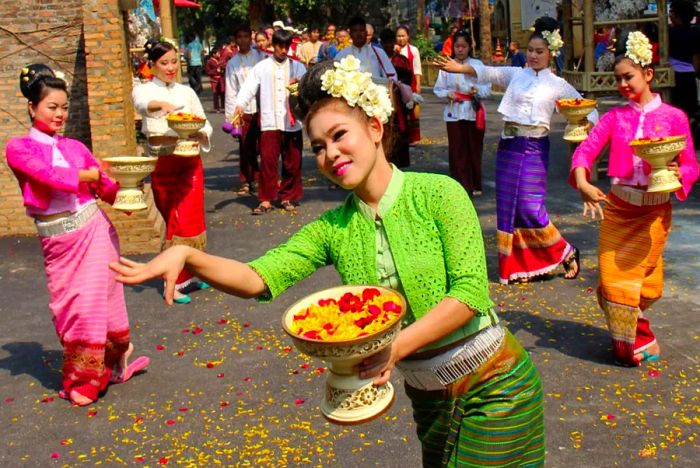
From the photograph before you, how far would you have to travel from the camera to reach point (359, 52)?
43.9ft

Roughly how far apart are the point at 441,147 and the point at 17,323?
33.8 ft

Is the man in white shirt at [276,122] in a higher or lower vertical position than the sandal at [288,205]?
higher

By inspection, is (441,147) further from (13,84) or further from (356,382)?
(356,382)

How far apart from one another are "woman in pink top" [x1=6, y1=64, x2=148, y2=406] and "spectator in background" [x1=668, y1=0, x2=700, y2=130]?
10.4m

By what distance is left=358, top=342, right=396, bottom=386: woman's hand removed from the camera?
8.81ft

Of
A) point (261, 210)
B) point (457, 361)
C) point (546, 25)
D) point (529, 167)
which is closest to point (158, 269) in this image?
point (457, 361)

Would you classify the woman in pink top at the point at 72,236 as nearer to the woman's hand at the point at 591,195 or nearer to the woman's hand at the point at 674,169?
the woman's hand at the point at 591,195

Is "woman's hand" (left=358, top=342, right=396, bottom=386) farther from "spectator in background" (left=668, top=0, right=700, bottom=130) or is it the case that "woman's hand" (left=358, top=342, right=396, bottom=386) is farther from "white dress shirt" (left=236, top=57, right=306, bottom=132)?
"spectator in background" (left=668, top=0, right=700, bottom=130)

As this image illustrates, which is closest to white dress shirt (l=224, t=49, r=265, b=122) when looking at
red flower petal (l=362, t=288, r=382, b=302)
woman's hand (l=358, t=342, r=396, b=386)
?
red flower petal (l=362, t=288, r=382, b=302)

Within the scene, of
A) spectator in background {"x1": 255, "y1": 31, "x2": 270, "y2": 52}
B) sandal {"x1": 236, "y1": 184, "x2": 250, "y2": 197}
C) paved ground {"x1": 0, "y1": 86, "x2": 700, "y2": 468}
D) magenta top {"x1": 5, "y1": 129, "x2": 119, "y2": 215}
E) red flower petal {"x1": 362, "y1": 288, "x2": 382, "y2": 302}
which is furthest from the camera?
spectator in background {"x1": 255, "y1": 31, "x2": 270, "y2": 52}

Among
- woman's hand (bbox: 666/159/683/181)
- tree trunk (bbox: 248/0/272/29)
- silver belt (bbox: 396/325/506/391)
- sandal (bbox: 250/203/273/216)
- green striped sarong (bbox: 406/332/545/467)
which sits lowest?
sandal (bbox: 250/203/273/216)

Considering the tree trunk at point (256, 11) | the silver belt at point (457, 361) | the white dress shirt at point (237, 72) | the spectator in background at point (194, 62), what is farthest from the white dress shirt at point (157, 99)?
the tree trunk at point (256, 11)

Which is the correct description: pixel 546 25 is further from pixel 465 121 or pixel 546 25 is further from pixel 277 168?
pixel 277 168

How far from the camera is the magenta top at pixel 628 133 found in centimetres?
621
